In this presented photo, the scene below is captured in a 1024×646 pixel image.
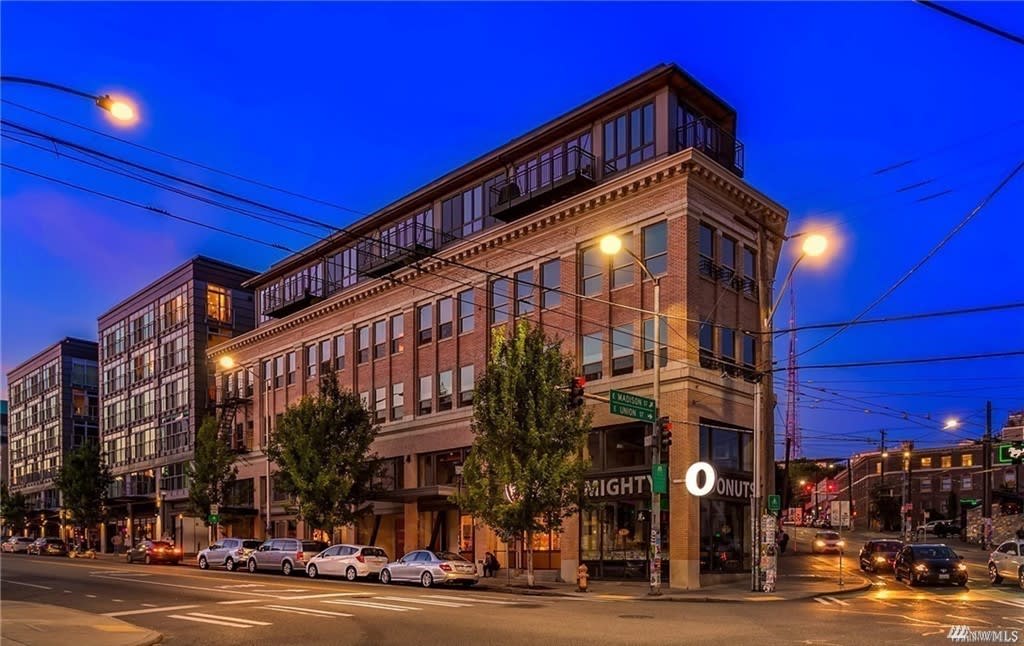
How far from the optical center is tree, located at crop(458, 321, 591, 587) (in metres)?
28.6

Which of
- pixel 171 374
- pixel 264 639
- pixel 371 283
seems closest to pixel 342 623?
pixel 264 639

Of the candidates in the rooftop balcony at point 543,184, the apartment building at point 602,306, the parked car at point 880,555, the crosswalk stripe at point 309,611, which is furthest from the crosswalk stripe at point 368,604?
the parked car at point 880,555

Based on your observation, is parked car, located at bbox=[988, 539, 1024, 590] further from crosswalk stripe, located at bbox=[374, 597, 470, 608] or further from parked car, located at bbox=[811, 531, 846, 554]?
parked car, located at bbox=[811, 531, 846, 554]

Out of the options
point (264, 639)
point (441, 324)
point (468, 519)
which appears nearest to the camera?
point (264, 639)

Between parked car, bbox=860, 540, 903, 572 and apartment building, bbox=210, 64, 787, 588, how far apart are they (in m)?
8.71

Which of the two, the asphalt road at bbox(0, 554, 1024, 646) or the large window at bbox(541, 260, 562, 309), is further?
the large window at bbox(541, 260, 562, 309)

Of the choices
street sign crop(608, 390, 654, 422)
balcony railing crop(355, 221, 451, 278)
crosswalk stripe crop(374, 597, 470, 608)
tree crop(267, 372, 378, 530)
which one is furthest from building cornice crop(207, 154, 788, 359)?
crosswalk stripe crop(374, 597, 470, 608)

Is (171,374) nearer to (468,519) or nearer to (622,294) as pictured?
(468,519)

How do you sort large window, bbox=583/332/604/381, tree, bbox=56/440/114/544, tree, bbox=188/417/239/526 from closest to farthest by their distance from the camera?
large window, bbox=583/332/604/381
tree, bbox=188/417/239/526
tree, bbox=56/440/114/544

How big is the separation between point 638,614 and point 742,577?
13923 mm

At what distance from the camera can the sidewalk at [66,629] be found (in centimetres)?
1402

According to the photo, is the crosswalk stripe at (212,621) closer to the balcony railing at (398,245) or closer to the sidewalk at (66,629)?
the sidewalk at (66,629)

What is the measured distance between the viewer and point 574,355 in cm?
3322

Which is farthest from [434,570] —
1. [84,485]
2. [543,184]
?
[84,485]
